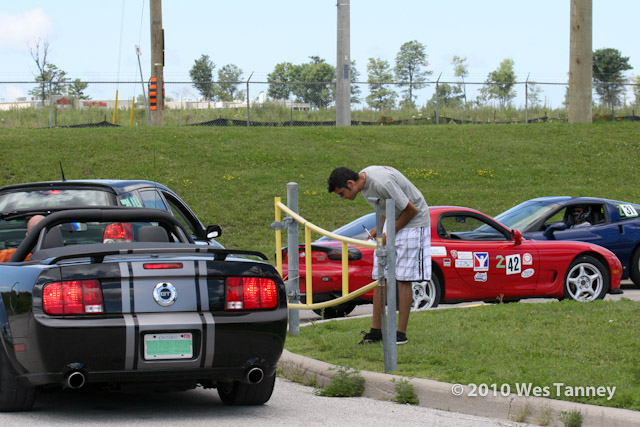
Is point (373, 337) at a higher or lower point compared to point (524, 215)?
lower

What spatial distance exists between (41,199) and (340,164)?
1679cm

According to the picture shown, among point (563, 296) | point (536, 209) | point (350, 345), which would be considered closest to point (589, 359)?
point (350, 345)

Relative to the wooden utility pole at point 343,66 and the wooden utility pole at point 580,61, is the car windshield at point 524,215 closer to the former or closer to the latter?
the wooden utility pole at point 343,66

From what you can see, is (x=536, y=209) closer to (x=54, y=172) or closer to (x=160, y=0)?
(x=54, y=172)

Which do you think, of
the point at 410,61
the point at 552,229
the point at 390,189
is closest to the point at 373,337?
the point at 390,189

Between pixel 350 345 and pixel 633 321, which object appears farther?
pixel 633 321

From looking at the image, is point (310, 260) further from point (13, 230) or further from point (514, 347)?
point (13, 230)

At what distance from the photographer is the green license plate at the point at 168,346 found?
531 cm

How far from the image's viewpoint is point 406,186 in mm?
7797

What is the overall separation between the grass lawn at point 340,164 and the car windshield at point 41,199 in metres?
2.56

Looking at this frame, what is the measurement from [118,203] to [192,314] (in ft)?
10.2

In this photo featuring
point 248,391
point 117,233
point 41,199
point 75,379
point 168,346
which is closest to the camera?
point 75,379

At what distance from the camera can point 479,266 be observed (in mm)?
11133

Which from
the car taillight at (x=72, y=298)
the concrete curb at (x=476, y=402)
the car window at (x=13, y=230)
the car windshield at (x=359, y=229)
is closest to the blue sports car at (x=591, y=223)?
the car windshield at (x=359, y=229)
